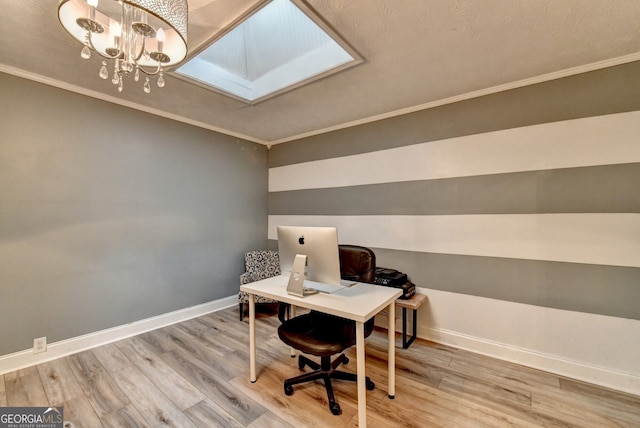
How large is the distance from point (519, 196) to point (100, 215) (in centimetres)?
396

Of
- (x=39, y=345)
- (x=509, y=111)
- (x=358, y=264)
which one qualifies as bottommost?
(x=39, y=345)

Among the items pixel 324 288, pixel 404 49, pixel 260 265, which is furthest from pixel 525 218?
pixel 260 265

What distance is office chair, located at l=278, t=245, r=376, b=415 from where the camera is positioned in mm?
1658

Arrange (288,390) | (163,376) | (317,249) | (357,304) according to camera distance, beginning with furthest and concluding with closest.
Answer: (163,376), (288,390), (317,249), (357,304)

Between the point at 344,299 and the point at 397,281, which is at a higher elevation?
the point at 344,299

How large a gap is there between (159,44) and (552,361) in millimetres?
3598

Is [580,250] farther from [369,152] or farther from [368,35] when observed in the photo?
[368,35]

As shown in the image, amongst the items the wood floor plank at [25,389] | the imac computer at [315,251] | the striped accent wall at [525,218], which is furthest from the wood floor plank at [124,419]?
the striped accent wall at [525,218]

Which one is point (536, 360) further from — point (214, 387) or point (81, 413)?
point (81, 413)

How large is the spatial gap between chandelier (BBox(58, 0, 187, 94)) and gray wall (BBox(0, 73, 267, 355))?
1.40 m

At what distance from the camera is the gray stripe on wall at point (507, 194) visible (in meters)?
1.94

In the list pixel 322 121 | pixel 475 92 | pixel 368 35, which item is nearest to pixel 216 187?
pixel 322 121

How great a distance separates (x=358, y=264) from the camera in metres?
2.17

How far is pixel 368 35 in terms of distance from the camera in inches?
66.9
